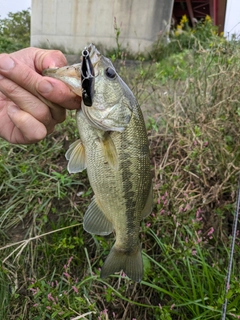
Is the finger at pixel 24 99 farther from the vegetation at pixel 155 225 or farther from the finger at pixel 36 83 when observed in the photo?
the vegetation at pixel 155 225

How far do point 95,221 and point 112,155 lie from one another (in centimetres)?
32

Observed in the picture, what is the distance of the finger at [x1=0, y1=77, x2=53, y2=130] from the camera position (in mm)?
1354

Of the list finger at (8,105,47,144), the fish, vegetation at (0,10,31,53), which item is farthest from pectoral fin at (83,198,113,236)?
vegetation at (0,10,31,53)

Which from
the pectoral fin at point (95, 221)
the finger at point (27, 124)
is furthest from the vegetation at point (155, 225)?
the finger at point (27, 124)

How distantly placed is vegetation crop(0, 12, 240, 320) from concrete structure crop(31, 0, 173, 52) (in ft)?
15.0

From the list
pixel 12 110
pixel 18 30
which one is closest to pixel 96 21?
pixel 18 30

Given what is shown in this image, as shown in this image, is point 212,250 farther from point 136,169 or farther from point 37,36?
point 37,36

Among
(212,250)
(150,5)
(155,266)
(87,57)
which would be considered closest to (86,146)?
(87,57)

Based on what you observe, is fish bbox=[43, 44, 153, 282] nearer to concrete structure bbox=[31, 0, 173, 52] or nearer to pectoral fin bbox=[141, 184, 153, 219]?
pectoral fin bbox=[141, 184, 153, 219]

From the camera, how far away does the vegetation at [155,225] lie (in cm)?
199

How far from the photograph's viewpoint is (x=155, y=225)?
2363 mm

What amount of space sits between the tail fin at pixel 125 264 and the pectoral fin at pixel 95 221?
152mm

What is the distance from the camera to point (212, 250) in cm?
236

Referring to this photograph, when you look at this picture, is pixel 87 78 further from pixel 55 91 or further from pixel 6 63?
pixel 6 63
